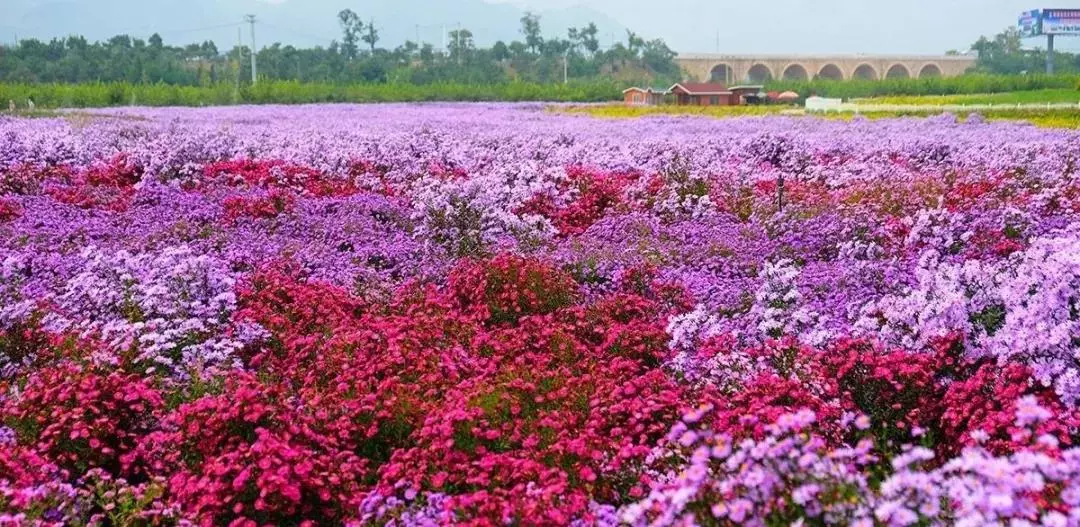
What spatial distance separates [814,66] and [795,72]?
17.4 feet

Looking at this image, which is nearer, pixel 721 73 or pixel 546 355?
pixel 546 355

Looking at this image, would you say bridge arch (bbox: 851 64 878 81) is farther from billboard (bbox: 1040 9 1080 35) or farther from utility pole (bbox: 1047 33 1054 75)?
utility pole (bbox: 1047 33 1054 75)

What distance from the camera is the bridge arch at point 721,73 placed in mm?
153500

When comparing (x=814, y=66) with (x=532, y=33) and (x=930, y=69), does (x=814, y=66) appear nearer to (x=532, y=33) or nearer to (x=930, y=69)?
(x=930, y=69)

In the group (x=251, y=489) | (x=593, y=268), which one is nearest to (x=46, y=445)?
(x=251, y=489)

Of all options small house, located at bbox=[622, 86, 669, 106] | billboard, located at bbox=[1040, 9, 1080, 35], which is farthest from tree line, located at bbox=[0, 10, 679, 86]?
billboard, located at bbox=[1040, 9, 1080, 35]

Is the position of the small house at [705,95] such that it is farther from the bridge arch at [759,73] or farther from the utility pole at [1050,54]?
A: the bridge arch at [759,73]

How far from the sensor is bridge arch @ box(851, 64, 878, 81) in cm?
16075

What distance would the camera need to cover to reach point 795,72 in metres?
165

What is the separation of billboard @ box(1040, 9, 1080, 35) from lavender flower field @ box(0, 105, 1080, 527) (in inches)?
5640

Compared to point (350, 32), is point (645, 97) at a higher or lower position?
lower

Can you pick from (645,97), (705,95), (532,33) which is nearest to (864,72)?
(532,33)

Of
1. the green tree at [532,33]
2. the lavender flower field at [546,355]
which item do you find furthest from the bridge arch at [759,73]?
the lavender flower field at [546,355]

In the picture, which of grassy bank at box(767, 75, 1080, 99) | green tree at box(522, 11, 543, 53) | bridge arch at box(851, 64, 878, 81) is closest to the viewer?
grassy bank at box(767, 75, 1080, 99)
